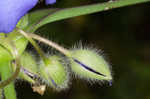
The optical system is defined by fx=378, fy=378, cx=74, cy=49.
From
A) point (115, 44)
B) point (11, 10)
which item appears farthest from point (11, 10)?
point (115, 44)

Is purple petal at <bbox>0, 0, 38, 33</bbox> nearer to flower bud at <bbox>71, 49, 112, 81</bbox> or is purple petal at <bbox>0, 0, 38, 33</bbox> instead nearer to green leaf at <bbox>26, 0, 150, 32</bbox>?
green leaf at <bbox>26, 0, 150, 32</bbox>

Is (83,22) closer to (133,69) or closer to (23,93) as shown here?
(133,69)

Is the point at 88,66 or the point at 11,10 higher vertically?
the point at 11,10

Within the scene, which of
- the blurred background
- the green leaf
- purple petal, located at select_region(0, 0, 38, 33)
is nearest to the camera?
purple petal, located at select_region(0, 0, 38, 33)

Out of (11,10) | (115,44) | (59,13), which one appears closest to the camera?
(11,10)

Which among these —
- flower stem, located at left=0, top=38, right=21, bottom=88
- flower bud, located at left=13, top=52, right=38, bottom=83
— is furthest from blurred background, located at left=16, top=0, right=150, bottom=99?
flower stem, located at left=0, top=38, right=21, bottom=88

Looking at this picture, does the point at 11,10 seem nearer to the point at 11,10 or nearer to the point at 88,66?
the point at 11,10
